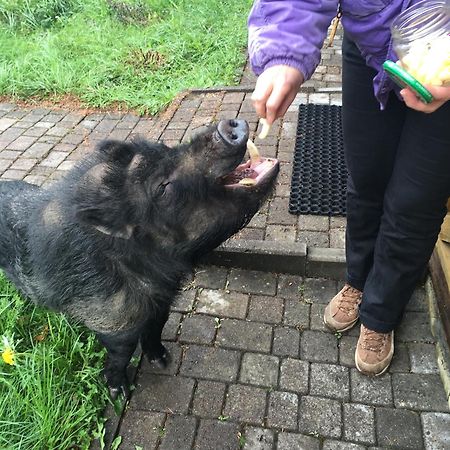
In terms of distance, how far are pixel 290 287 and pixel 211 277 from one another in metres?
0.56

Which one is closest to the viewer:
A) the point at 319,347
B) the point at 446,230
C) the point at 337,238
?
the point at 319,347

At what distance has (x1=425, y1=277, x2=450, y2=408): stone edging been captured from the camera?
A: 9.41 feet

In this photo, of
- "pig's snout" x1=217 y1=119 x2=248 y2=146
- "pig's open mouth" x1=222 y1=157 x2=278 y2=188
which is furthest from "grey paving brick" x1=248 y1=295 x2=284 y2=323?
"pig's snout" x1=217 y1=119 x2=248 y2=146

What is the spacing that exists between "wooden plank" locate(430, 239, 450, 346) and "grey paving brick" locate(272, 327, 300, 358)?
2.84ft

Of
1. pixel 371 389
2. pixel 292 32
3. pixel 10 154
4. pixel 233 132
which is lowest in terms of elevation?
pixel 10 154

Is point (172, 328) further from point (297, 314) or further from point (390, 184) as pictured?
point (390, 184)

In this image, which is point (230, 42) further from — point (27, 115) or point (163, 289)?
point (163, 289)

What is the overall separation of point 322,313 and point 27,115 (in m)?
4.47

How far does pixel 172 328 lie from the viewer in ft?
10.9

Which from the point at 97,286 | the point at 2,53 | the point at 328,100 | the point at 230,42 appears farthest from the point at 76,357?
the point at 2,53

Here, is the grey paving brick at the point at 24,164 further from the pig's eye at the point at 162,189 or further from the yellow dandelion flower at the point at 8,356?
the pig's eye at the point at 162,189

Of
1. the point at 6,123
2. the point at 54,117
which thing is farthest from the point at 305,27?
the point at 6,123

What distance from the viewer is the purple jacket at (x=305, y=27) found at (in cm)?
183

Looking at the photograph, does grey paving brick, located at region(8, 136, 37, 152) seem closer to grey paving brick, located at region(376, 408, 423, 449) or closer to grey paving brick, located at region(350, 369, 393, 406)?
grey paving brick, located at region(350, 369, 393, 406)
